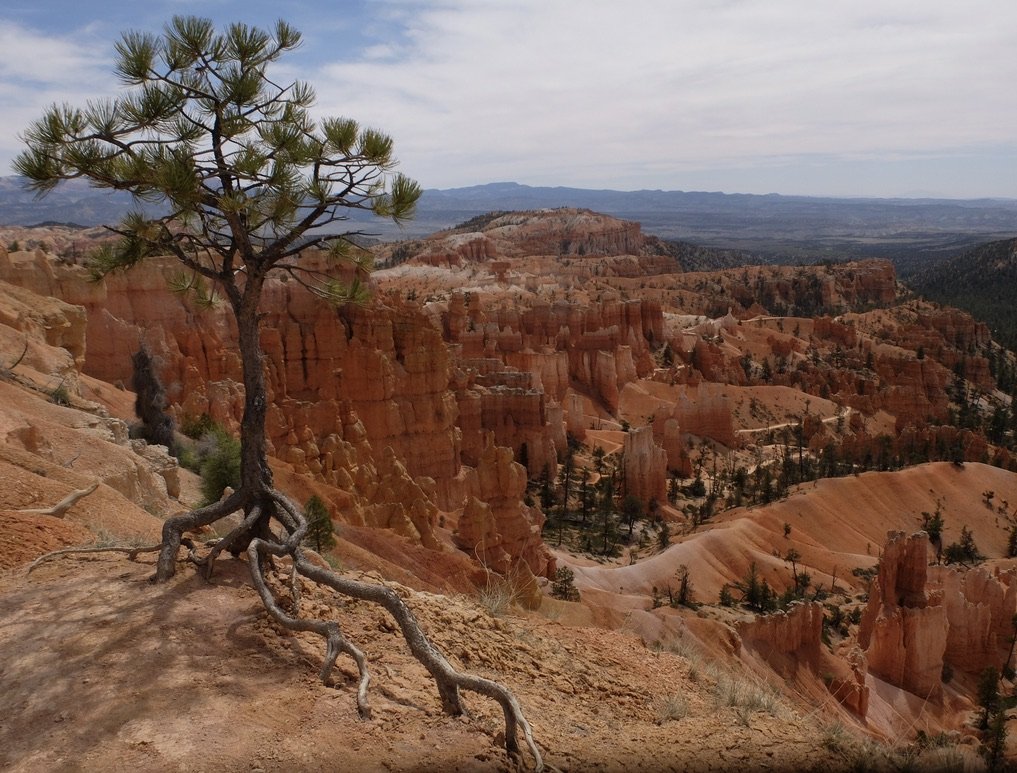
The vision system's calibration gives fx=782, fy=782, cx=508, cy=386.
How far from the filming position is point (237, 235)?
5.96 meters

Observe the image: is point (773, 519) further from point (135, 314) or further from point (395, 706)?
point (395, 706)

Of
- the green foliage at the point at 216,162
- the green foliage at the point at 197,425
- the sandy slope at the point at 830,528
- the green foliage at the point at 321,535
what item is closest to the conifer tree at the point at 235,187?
the green foliage at the point at 216,162

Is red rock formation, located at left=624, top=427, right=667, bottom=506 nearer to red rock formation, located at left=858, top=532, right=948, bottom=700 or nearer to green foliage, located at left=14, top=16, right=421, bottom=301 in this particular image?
red rock formation, located at left=858, top=532, right=948, bottom=700

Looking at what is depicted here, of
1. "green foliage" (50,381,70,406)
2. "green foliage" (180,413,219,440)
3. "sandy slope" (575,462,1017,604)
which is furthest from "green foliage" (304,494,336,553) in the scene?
"sandy slope" (575,462,1017,604)

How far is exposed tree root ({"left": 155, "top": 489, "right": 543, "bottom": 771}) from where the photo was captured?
14.9 ft

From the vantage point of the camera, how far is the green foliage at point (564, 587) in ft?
61.4

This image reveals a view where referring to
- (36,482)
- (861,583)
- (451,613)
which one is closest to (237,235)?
(451,613)

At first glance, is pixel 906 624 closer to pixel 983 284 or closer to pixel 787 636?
pixel 787 636

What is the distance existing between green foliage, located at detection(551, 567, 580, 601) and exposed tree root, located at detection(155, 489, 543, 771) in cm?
1219

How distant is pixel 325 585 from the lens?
19.6 feet

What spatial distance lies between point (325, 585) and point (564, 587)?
1434cm

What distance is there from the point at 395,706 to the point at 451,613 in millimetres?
1536

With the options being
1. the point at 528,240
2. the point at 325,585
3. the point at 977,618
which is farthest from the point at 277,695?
the point at 528,240

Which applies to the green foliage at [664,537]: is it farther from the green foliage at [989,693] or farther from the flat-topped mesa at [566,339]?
the flat-topped mesa at [566,339]
